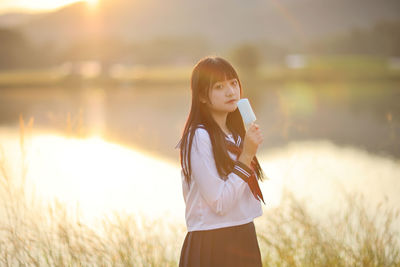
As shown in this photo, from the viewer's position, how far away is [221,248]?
6.40 ft

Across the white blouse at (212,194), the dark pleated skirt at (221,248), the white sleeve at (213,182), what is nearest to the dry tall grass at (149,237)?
the dark pleated skirt at (221,248)

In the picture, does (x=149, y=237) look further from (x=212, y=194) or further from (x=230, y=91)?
(x=230, y=91)

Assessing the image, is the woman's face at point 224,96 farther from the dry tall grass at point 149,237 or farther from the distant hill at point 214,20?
the distant hill at point 214,20

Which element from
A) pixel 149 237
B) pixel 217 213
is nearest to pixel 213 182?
pixel 217 213

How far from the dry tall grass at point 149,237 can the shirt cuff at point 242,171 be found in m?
1.75

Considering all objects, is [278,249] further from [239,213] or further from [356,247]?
[239,213]

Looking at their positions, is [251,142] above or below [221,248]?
above

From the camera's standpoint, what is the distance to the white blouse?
1.79 m

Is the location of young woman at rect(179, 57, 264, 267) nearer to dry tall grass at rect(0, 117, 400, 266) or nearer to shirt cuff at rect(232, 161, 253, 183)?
shirt cuff at rect(232, 161, 253, 183)

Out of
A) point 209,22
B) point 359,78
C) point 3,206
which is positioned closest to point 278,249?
point 3,206

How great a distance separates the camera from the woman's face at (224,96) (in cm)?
190

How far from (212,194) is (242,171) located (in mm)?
167

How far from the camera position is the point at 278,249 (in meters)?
3.47

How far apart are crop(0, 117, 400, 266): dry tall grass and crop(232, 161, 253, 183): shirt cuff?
1.75m
